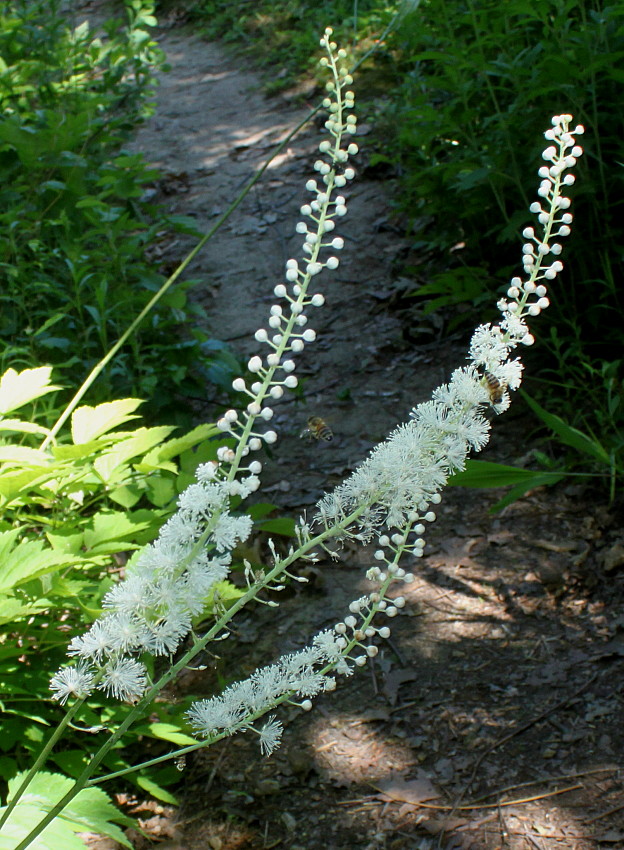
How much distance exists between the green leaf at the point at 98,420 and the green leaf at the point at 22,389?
12cm

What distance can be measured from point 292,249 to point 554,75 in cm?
293

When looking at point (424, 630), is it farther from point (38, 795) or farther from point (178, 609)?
point (178, 609)

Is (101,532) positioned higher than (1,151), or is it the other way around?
(1,151)

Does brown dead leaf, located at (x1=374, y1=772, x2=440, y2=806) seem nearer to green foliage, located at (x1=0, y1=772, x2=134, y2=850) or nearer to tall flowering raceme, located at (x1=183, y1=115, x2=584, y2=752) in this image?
green foliage, located at (x1=0, y1=772, x2=134, y2=850)

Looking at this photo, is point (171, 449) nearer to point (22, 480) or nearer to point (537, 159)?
point (22, 480)

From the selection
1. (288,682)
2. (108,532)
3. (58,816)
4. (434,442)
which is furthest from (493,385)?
(58,816)

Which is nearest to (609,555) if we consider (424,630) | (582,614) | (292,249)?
(582,614)

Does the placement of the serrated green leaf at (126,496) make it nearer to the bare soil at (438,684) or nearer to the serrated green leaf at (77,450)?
the serrated green leaf at (77,450)

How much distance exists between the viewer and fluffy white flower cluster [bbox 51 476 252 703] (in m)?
1.17

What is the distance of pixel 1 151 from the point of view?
16.0 feet

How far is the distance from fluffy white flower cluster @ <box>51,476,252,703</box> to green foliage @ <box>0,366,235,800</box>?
1.98 feet

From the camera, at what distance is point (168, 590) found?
1172mm

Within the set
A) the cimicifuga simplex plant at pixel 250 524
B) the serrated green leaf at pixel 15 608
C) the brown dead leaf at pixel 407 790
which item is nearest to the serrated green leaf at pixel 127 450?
the serrated green leaf at pixel 15 608

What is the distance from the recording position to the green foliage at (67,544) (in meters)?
2.00
